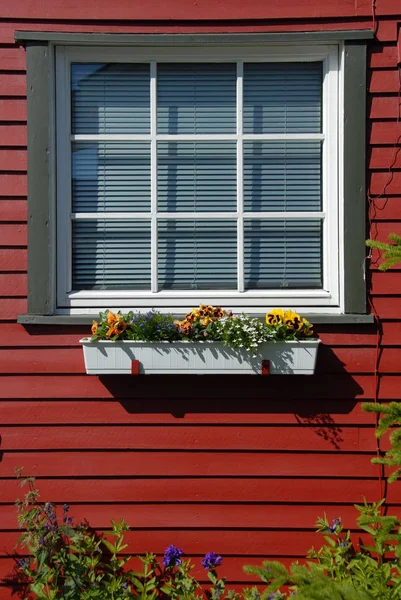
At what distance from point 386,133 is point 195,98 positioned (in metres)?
1.00

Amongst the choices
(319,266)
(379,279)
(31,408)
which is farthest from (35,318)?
(379,279)

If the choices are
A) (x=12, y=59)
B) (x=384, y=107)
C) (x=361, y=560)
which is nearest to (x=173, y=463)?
(x=361, y=560)

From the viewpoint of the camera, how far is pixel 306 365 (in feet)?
9.36

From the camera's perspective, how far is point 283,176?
3133 mm

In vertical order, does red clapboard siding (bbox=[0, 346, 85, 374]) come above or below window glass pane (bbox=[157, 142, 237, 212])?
below

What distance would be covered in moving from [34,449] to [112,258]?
1.05 m

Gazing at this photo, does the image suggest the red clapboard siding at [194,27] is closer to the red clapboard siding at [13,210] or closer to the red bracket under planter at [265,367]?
the red clapboard siding at [13,210]

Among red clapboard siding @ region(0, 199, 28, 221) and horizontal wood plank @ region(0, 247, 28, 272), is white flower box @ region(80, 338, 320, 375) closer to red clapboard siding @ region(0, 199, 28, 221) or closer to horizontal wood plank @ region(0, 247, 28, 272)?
horizontal wood plank @ region(0, 247, 28, 272)

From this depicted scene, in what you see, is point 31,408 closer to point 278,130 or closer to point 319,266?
point 319,266

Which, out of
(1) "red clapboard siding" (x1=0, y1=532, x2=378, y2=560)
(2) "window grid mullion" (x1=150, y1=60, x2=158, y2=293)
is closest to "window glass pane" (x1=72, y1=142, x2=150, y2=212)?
(2) "window grid mullion" (x1=150, y1=60, x2=158, y2=293)

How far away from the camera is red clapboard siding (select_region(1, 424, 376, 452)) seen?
300 cm

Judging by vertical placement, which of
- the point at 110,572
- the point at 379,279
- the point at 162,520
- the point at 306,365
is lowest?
the point at 110,572

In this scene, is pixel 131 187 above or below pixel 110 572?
above

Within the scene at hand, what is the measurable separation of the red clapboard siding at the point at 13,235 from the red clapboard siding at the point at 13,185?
0.54ft
